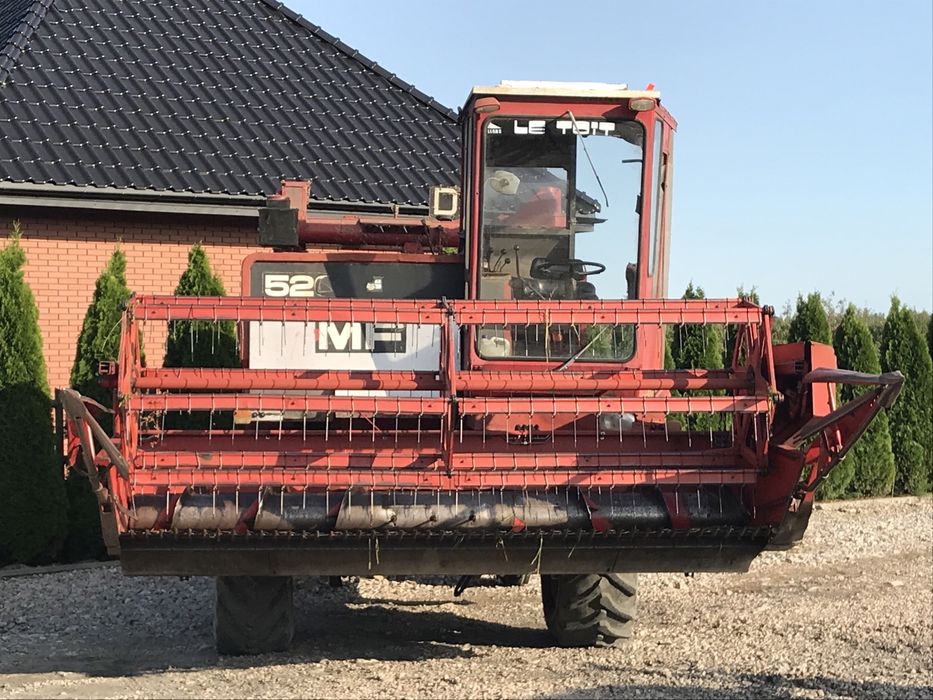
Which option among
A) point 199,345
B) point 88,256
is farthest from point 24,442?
point 88,256

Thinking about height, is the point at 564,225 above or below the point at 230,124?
below

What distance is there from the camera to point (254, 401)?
5770 mm

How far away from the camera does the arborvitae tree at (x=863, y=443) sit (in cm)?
1476

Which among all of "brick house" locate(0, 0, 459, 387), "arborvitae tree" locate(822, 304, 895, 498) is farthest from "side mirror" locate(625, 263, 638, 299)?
"arborvitae tree" locate(822, 304, 895, 498)

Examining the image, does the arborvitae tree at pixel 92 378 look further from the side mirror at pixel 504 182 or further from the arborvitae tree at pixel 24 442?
the side mirror at pixel 504 182

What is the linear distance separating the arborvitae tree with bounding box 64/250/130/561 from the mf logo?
3.50 metres

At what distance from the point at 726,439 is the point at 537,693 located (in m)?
1.70

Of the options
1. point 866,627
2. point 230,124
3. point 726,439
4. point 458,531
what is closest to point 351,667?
point 458,531

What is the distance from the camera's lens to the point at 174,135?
13.5m

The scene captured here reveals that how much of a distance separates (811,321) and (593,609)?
28.4 ft

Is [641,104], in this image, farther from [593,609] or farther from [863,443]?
[863,443]

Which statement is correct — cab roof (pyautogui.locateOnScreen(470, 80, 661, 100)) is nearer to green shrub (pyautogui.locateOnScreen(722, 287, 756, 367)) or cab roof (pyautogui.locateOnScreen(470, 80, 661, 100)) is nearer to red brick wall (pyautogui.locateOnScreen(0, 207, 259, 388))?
green shrub (pyautogui.locateOnScreen(722, 287, 756, 367))

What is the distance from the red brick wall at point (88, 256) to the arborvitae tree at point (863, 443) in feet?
23.7

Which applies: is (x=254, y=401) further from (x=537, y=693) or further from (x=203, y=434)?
(x=537, y=693)
